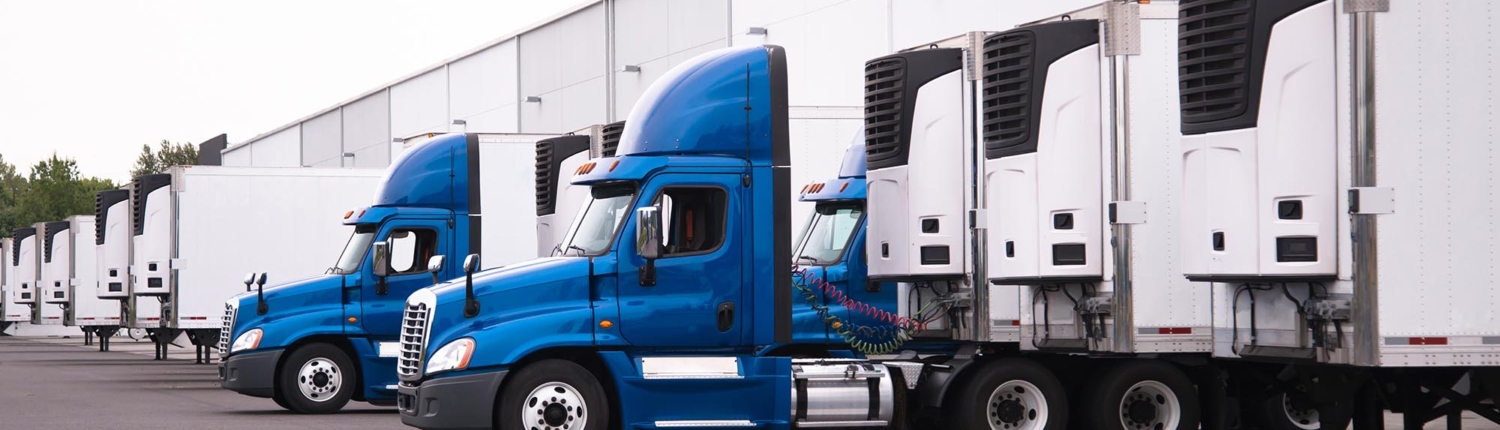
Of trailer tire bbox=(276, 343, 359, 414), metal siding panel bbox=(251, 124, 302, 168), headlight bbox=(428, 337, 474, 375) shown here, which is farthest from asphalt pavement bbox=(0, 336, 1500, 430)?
metal siding panel bbox=(251, 124, 302, 168)

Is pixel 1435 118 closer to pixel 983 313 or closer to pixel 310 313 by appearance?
pixel 983 313

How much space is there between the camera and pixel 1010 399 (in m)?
14.0

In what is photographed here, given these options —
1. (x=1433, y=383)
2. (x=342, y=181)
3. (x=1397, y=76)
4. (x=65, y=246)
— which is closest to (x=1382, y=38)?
(x=1397, y=76)

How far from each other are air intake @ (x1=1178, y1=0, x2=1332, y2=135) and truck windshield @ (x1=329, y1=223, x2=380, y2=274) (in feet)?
34.8

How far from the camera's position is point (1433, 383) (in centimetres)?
1194

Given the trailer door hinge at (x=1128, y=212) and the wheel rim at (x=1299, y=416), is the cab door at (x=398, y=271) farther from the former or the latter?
the trailer door hinge at (x=1128, y=212)

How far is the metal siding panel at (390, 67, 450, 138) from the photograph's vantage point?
4928cm

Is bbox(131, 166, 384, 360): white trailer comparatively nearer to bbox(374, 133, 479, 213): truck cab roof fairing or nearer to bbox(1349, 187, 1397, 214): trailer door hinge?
bbox(374, 133, 479, 213): truck cab roof fairing

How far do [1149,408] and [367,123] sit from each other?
44804 mm

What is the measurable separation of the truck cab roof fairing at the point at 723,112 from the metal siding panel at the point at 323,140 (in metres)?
46.4

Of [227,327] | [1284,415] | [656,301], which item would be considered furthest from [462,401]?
[227,327]

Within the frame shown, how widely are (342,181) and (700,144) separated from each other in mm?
13389

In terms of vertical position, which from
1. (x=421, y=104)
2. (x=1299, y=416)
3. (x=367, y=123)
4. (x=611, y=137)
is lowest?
(x=1299, y=416)

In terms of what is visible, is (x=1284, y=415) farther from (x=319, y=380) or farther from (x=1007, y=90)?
(x=319, y=380)
